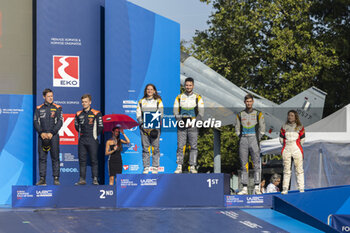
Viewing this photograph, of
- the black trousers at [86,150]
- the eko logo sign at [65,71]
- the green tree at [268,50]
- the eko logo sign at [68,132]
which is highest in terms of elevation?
the green tree at [268,50]

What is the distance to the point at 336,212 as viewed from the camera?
31.2ft

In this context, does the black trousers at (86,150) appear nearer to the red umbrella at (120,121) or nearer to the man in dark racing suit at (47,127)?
the man in dark racing suit at (47,127)

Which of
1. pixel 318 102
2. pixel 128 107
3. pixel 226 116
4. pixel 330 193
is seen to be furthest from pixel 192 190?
pixel 318 102

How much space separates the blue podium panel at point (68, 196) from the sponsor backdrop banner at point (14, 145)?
2344mm

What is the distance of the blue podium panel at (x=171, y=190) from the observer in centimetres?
991

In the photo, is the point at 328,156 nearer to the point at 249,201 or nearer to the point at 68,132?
the point at 249,201

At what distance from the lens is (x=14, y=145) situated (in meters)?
12.2

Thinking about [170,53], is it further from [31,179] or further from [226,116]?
[226,116]

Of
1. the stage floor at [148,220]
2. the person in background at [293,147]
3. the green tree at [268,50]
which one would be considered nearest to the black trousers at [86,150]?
the stage floor at [148,220]

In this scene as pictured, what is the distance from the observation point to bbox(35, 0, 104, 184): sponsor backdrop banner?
39.9 feet

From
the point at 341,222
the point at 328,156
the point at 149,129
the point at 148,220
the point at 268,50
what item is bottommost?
the point at 341,222

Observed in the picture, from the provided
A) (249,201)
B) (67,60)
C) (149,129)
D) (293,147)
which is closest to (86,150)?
(149,129)

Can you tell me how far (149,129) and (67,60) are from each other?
10.3 feet

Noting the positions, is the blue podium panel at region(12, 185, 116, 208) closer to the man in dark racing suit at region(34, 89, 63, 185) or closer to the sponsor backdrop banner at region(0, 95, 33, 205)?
the man in dark racing suit at region(34, 89, 63, 185)
